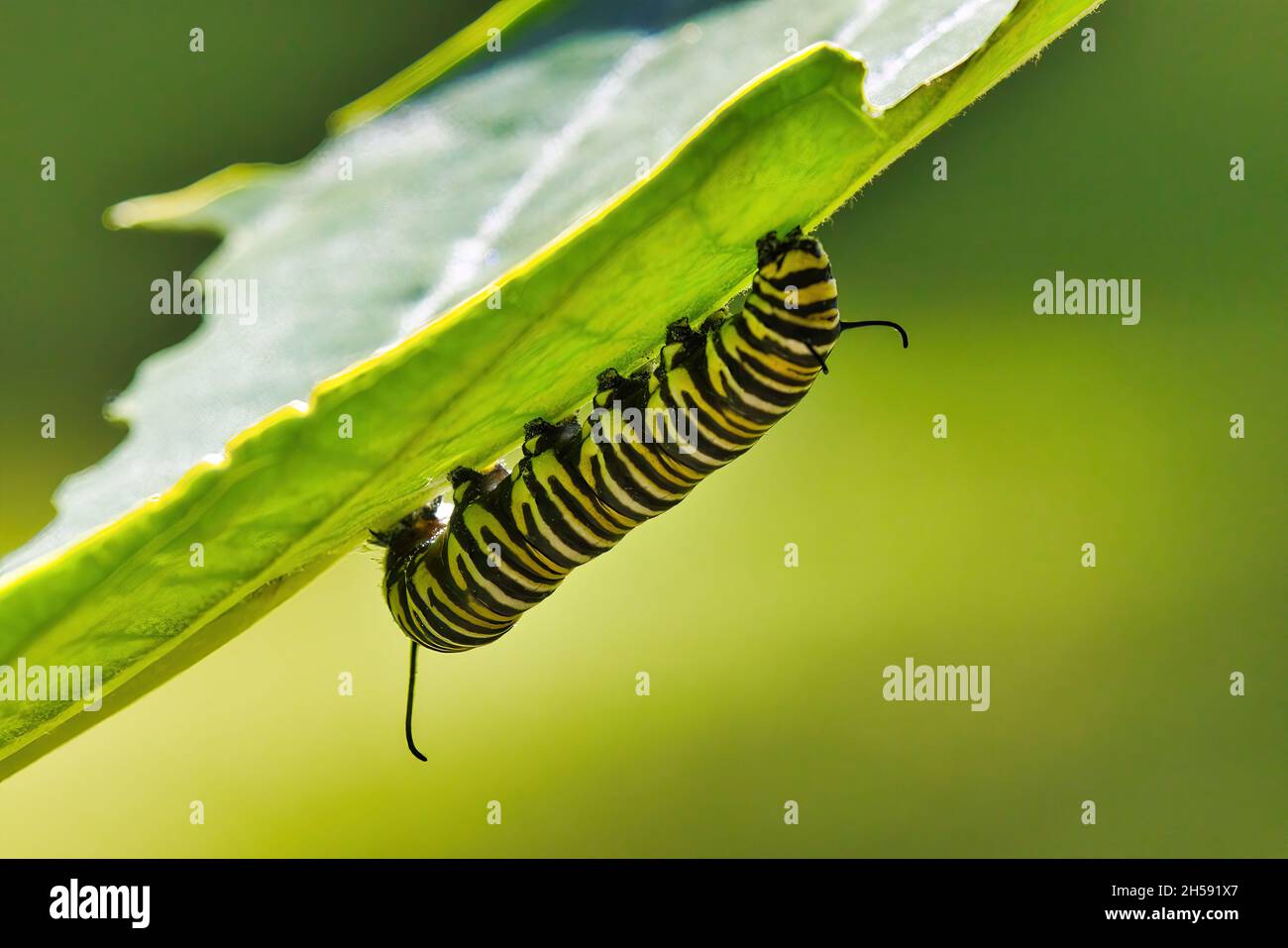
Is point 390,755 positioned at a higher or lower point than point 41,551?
lower

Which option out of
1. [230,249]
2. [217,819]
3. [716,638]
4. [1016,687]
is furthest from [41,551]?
[1016,687]

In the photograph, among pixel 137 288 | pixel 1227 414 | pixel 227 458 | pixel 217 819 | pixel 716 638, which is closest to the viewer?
pixel 227 458

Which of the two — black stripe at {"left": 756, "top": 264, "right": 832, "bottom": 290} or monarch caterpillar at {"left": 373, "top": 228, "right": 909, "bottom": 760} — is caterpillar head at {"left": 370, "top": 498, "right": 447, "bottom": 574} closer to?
monarch caterpillar at {"left": 373, "top": 228, "right": 909, "bottom": 760}

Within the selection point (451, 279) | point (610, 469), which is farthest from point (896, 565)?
point (451, 279)

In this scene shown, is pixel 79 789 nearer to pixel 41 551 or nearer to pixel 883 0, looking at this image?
pixel 41 551

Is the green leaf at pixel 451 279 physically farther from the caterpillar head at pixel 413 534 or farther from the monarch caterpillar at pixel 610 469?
the caterpillar head at pixel 413 534

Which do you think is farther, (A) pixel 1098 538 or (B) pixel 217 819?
(A) pixel 1098 538
